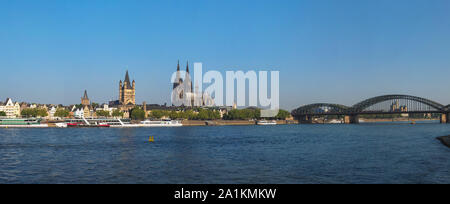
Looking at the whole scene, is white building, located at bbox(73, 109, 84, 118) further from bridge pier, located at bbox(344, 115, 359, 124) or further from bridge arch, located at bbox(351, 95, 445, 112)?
bridge arch, located at bbox(351, 95, 445, 112)

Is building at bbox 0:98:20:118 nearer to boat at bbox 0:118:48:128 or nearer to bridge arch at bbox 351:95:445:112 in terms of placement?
boat at bbox 0:118:48:128

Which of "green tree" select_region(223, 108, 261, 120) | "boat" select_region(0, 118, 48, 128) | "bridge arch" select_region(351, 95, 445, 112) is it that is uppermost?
"bridge arch" select_region(351, 95, 445, 112)

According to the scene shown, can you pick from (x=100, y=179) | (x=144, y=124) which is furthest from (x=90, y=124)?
(x=100, y=179)

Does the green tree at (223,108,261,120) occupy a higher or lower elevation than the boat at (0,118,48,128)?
higher

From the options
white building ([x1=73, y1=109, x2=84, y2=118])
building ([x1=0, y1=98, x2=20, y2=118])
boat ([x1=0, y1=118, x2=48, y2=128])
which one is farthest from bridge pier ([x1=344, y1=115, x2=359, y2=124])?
building ([x1=0, y1=98, x2=20, y2=118])

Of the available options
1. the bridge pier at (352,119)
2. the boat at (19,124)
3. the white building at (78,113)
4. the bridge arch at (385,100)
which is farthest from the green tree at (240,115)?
the boat at (19,124)

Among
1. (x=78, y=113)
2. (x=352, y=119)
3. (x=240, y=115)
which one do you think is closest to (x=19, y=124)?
(x=78, y=113)

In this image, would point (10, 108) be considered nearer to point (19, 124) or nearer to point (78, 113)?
point (78, 113)

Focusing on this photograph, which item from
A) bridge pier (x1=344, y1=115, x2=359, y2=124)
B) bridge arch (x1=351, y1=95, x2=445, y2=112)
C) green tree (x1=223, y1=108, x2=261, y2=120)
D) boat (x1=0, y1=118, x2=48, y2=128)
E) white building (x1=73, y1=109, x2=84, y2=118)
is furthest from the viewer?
bridge pier (x1=344, y1=115, x2=359, y2=124)

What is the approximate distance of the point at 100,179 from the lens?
21.2 m

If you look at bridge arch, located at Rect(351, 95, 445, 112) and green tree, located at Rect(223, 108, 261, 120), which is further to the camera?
green tree, located at Rect(223, 108, 261, 120)

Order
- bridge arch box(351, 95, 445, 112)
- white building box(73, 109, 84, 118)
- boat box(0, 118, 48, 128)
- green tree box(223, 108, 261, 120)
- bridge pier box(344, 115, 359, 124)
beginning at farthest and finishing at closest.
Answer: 1. bridge pier box(344, 115, 359, 124)
2. white building box(73, 109, 84, 118)
3. green tree box(223, 108, 261, 120)
4. bridge arch box(351, 95, 445, 112)
5. boat box(0, 118, 48, 128)
